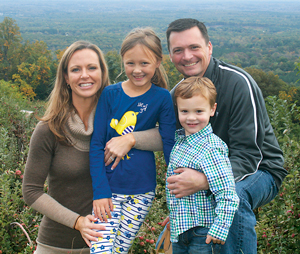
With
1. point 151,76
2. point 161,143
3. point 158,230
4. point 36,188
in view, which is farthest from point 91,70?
point 158,230

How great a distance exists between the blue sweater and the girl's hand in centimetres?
25

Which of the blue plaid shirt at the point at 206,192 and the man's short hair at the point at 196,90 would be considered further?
the man's short hair at the point at 196,90

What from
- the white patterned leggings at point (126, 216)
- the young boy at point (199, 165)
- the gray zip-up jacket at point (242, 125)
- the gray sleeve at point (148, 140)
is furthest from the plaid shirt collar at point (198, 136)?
the white patterned leggings at point (126, 216)

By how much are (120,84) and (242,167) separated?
3.79 feet

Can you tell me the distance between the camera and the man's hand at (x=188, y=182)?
2.05 meters

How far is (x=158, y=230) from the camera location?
10.2ft

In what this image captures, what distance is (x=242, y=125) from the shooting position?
2434mm

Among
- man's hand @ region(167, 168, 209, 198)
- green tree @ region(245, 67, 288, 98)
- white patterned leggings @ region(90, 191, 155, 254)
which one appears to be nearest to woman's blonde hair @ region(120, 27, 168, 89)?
man's hand @ region(167, 168, 209, 198)

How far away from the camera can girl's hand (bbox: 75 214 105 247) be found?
6.97 feet

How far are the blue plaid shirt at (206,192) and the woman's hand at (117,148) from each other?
13.4 inches

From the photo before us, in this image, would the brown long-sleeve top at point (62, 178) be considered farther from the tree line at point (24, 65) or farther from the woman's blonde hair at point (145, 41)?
the tree line at point (24, 65)

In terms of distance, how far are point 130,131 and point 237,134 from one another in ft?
2.80

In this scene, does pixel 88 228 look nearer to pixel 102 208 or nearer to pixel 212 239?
pixel 102 208

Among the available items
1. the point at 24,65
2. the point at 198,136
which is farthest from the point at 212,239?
the point at 24,65
